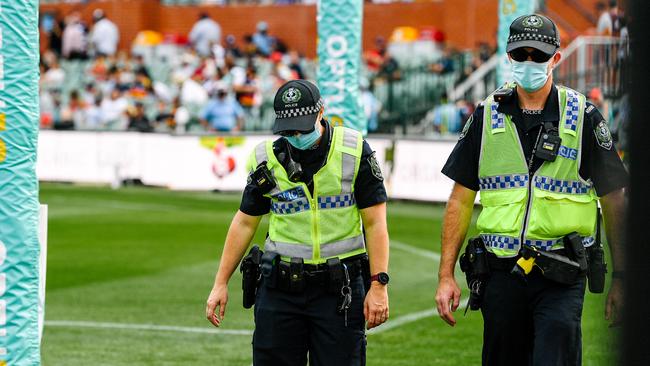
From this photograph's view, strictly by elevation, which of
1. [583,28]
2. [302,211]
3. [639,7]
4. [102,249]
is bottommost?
[102,249]

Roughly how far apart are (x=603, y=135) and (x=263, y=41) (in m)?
26.9

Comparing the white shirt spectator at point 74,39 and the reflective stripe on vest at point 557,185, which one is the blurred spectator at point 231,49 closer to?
the white shirt spectator at point 74,39

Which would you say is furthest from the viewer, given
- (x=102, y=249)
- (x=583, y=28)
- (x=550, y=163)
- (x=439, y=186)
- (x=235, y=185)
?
(x=583, y=28)

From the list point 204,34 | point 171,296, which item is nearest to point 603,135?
point 171,296

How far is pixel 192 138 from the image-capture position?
25.0 metres

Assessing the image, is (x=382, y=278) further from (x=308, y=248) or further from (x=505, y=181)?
(x=505, y=181)

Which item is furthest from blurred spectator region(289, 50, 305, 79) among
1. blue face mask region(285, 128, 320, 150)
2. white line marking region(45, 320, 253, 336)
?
blue face mask region(285, 128, 320, 150)

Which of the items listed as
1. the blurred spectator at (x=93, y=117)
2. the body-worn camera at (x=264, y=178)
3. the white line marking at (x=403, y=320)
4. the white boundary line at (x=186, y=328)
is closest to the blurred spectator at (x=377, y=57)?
the blurred spectator at (x=93, y=117)

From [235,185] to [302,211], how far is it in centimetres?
1889

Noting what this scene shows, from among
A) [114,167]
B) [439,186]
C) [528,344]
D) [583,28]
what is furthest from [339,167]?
[583,28]

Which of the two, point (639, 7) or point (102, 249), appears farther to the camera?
point (102, 249)

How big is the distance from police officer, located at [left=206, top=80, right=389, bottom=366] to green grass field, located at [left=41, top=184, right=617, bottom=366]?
1.45 meters

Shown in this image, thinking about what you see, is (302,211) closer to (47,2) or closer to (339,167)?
(339,167)

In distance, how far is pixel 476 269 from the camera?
16.8ft
